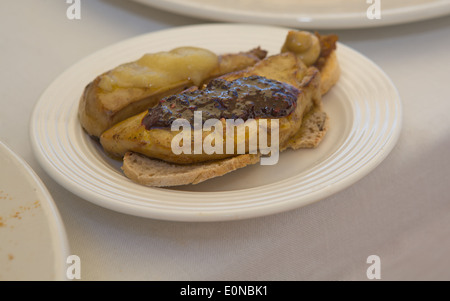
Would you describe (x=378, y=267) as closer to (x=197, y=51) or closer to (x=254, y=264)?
(x=254, y=264)

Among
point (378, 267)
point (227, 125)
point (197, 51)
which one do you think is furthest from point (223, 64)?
point (378, 267)

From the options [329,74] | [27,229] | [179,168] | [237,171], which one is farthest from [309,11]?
[27,229]

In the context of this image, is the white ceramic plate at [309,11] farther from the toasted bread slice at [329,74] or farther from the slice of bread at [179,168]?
the slice of bread at [179,168]

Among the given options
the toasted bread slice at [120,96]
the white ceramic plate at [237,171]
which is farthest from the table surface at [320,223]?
the toasted bread slice at [120,96]

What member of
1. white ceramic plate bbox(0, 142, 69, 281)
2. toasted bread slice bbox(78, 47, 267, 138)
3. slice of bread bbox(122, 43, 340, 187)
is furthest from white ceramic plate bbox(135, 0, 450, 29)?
white ceramic plate bbox(0, 142, 69, 281)

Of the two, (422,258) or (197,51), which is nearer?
(422,258)

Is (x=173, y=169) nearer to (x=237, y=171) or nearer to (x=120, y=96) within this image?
(x=237, y=171)
